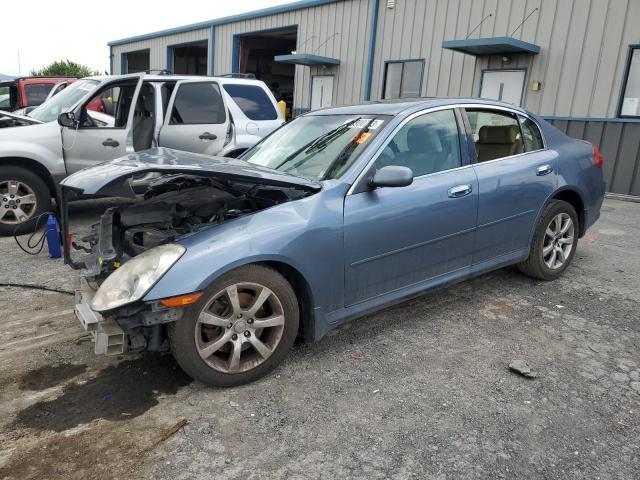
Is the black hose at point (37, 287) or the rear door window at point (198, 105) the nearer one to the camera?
the black hose at point (37, 287)

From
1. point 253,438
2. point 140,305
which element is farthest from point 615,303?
point 140,305

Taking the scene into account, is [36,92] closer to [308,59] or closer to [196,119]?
[196,119]

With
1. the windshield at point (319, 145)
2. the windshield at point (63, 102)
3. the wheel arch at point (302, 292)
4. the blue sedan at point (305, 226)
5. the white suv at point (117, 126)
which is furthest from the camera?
the windshield at point (63, 102)

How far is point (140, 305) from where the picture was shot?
2578 mm

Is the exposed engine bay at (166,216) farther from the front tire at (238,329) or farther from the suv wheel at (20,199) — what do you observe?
the suv wheel at (20,199)

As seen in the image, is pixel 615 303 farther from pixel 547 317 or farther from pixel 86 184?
pixel 86 184

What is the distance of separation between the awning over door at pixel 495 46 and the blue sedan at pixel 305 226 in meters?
6.75

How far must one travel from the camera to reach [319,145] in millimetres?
3701

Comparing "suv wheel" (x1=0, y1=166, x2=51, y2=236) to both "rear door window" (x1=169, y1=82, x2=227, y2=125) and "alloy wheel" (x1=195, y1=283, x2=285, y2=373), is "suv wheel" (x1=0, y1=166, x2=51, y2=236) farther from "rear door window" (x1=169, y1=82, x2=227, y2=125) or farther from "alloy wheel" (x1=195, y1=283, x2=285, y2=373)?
"alloy wheel" (x1=195, y1=283, x2=285, y2=373)

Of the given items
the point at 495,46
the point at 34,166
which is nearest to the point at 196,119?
the point at 34,166

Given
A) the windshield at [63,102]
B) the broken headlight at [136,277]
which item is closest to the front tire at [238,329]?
the broken headlight at [136,277]

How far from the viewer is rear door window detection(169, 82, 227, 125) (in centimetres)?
683

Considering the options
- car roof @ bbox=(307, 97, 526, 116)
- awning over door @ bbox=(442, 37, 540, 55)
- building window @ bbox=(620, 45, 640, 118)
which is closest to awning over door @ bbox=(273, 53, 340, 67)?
awning over door @ bbox=(442, 37, 540, 55)

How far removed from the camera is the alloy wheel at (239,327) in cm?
278
